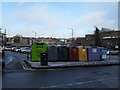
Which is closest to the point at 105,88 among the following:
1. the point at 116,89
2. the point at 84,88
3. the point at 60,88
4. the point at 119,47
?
the point at 116,89

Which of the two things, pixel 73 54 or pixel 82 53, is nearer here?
pixel 73 54

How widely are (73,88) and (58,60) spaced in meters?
11.5

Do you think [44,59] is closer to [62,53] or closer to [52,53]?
[52,53]

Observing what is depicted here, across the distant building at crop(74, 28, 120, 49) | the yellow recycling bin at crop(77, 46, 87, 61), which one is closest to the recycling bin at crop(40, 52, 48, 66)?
the yellow recycling bin at crop(77, 46, 87, 61)

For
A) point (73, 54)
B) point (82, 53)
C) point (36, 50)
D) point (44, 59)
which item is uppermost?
point (36, 50)

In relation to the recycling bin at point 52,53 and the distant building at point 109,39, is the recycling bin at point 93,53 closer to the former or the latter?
the recycling bin at point 52,53

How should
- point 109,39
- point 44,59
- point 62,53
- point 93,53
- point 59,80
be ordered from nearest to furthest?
point 59,80, point 44,59, point 62,53, point 93,53, point 109,39

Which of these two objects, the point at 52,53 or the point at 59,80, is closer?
the point at 59,80

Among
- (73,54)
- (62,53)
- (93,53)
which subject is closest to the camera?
(62,53)

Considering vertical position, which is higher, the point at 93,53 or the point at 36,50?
the point at 36,50

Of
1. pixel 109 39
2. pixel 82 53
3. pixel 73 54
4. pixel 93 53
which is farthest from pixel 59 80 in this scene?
pixel 109 39

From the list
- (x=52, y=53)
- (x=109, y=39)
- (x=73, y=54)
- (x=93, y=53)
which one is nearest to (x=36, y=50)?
(x=52, y=53)

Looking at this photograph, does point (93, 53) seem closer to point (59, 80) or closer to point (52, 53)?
point (52, 53)

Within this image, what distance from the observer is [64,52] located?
1902cm
